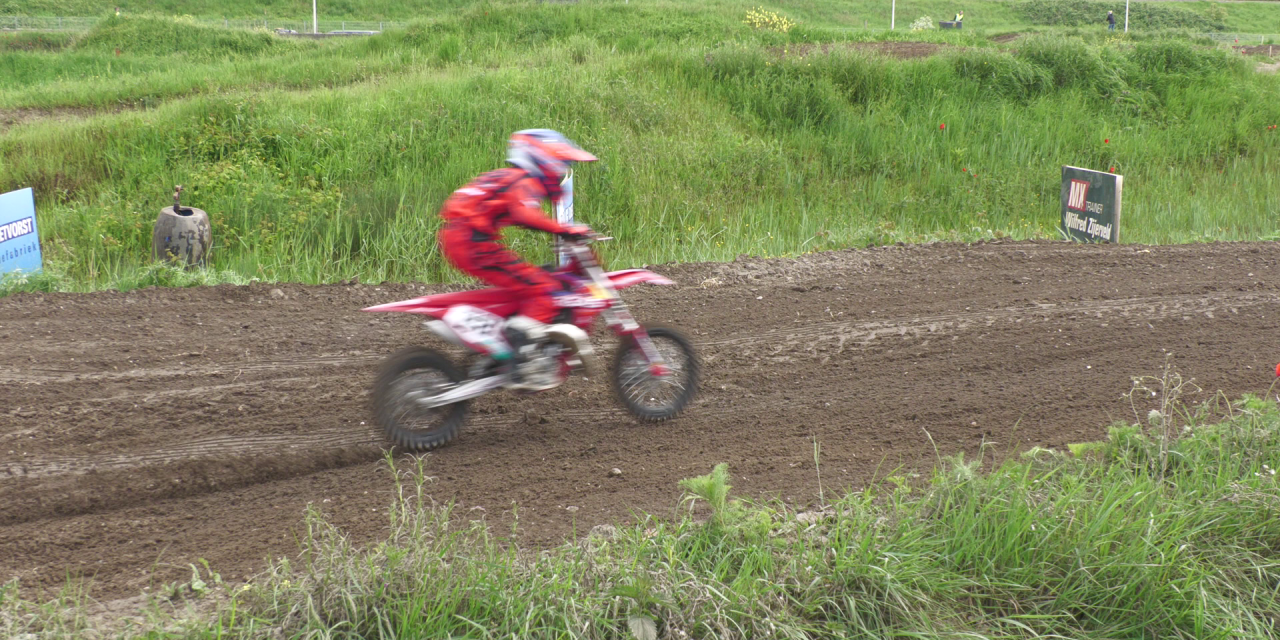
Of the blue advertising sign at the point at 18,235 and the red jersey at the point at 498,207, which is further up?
the red jersey at the point at 498,207

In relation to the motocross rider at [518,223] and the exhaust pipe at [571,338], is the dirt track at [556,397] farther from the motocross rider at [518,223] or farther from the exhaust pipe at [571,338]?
the motocross rider at [518,223]

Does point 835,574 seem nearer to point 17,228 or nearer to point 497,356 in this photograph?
point 497,356

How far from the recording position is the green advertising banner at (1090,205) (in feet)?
30.2

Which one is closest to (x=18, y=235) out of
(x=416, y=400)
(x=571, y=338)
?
(x=416, y=400)

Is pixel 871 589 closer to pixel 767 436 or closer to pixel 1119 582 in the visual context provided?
pixel 1119 582

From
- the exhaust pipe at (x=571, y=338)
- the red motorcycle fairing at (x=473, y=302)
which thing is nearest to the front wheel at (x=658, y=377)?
the exhaust pipe at (x=571, y=338)

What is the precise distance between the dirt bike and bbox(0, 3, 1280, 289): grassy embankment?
143 inches

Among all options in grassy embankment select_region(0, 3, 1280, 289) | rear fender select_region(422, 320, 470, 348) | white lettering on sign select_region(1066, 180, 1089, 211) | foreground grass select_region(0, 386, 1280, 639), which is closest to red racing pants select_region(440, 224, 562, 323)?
rear fender select_region(422, 320, 470, 348)

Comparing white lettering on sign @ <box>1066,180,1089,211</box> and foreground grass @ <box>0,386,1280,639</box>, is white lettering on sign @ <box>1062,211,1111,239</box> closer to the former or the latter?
white lettering on sign @ <box>1066,180,1089,211</box>

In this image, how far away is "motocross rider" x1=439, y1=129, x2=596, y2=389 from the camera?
179 inches

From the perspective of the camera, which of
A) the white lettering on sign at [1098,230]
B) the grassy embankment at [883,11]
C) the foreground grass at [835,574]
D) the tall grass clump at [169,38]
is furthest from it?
the grassy embankment at [883,11]

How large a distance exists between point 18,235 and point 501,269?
520 centimetres

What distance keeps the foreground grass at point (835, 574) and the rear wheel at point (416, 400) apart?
2.78 feet

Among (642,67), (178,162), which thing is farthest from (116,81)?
(642,67)
